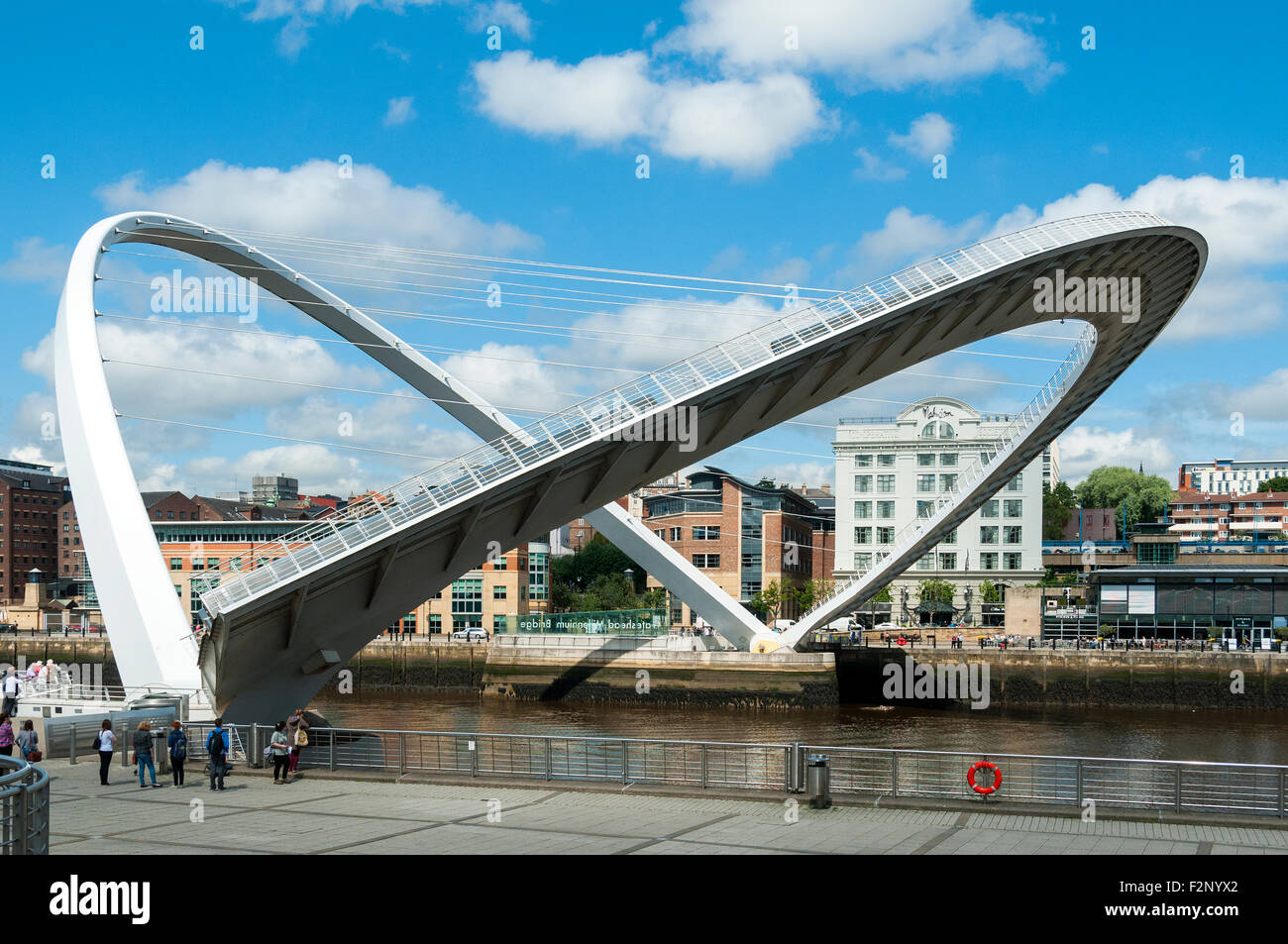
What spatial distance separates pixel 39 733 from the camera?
19.7 meters

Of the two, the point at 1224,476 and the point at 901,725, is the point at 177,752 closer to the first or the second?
the point at 901,725

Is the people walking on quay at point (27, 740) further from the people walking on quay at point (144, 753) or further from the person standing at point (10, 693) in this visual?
the person standing at point (10, 693)

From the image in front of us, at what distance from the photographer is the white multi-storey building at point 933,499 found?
7112cm

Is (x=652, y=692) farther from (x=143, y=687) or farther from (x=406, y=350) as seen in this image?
(x=143, y=687)

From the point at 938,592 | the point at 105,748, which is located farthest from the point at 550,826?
the point at 938,592

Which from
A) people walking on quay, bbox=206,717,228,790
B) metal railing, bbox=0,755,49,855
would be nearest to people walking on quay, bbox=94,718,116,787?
people walking on quay, bbox=206,717,228,790

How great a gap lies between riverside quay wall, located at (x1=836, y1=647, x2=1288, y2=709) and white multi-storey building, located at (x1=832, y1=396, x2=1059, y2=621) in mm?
23405

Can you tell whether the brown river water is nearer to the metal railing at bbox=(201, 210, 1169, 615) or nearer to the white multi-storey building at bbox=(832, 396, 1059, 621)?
the metal railing at bbox=(201, 210, 1169, 615)

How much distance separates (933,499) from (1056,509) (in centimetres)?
5332

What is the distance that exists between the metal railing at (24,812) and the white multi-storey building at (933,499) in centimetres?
6530

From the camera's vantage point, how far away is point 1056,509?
118m

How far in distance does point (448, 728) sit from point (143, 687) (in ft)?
47.2

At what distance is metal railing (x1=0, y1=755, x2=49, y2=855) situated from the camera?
7.95 meters

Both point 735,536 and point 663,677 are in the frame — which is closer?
point 663,677
